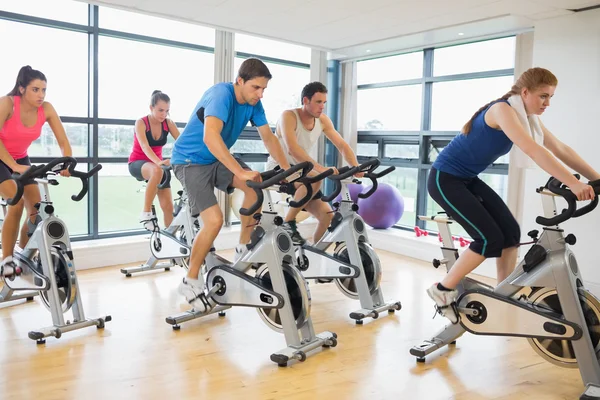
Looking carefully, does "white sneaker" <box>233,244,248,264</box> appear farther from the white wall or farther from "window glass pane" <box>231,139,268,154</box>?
"window glass pane" <box>231,139,268,154</box>

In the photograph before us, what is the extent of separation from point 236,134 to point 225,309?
1.27 meters

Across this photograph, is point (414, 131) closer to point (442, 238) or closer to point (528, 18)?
point (528, 18)

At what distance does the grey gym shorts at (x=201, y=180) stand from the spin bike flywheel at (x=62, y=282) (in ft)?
2.78

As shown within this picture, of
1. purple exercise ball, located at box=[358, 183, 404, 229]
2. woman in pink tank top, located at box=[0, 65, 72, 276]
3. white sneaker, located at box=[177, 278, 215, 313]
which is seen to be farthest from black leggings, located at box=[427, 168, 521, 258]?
purple exercise ball, located at box=[358, 183, 404, 229]

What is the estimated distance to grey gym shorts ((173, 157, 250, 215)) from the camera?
307cm

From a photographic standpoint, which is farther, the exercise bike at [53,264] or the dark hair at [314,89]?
the dark hair at [314,89]

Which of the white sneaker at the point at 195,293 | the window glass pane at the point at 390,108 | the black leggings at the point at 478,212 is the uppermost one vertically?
the window glass pane at the point at 390,108

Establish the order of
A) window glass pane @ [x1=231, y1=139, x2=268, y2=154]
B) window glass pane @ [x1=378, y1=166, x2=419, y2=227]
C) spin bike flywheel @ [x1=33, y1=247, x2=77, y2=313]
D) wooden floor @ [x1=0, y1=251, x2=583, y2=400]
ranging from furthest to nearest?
window glass pane @ [x1=378, y1=166, x2=419, y2=227]
window glass pane @ [x1=231, y1=139, x2=268, y2=154]
spin bike flywheel @ [x1=33, y1=247, x2=77, y2=313]
wooden floor @ [x1=0, y1=251, x2=583, y2=400]

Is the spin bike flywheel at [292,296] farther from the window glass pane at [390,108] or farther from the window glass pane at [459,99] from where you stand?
the window glass pane at [390,108]

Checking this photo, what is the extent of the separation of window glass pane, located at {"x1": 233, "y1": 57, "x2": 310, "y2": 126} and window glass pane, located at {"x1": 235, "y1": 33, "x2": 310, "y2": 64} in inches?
6.7

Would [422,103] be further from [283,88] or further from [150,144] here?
[150,144]

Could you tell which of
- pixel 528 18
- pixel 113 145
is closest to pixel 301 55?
pixel 113 145

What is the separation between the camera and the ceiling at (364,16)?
4293mm

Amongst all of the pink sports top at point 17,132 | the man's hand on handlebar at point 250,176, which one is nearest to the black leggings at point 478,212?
the man's hand on handlebar at point 250,176
